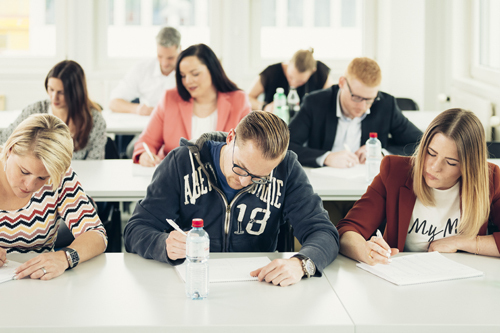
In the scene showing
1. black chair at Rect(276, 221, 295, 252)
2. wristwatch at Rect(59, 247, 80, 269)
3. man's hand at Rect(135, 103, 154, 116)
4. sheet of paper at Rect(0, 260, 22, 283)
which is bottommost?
black chair at Rect(276, 221, 295, 252)

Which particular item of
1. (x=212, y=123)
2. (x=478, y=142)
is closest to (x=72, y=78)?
(x=212, y=123)

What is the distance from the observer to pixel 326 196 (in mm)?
2787

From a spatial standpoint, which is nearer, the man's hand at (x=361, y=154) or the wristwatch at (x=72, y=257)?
the wristwatch at (x=72, y=257)

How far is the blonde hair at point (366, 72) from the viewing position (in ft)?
10.6

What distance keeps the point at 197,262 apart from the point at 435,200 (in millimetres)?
994

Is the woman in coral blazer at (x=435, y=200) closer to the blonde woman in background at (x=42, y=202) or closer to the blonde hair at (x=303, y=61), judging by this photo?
the blonde woman in background at (x=42, y=202)

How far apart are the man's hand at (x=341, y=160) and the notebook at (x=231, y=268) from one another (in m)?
1.39

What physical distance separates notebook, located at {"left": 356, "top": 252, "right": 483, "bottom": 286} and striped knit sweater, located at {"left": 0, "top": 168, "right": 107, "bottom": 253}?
94 cm

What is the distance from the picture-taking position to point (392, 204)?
7.00 feet

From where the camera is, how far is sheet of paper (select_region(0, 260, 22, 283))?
1688 millimetres

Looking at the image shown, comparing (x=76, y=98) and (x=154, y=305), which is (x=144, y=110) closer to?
(x=76, y=98)

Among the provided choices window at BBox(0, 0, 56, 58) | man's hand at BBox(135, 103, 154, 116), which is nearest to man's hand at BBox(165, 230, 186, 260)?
man's hand at BBox(135, 103, 154, 116)

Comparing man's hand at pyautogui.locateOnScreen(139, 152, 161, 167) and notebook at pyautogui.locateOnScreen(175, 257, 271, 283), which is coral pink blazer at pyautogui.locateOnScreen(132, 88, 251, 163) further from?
notebook at pyautogui.locateOnScreen(175, 257, 271, 283)

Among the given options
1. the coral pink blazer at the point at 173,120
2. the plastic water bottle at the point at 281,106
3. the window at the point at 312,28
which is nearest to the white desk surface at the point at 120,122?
the coral pink blazer at the point at 173,120
